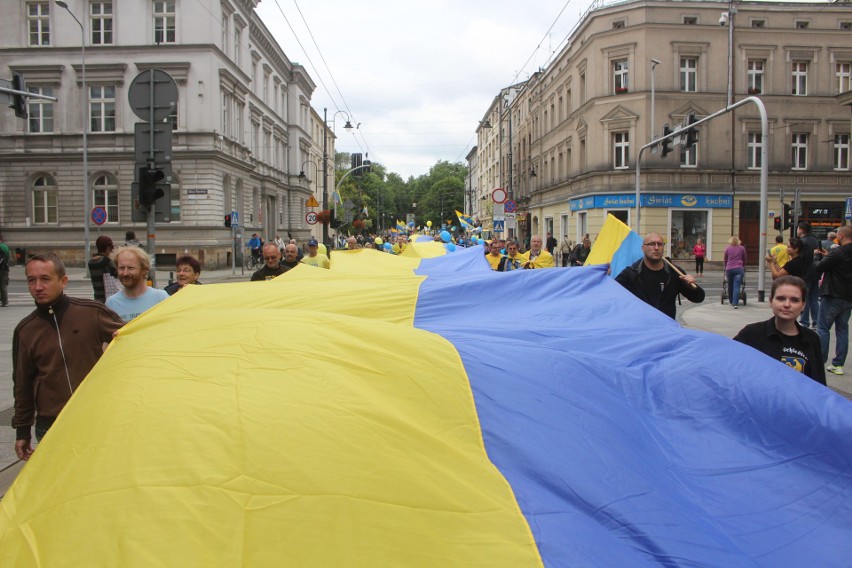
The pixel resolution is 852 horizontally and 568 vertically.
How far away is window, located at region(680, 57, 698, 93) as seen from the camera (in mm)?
37812

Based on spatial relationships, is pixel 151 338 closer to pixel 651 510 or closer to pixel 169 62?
pixel 651 510

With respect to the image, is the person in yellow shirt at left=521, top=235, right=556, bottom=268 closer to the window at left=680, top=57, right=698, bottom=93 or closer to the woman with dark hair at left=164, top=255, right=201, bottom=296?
→ the woman with dark hair at left=164, top=255, right=201, bottom=296

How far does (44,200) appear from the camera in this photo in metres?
39.8

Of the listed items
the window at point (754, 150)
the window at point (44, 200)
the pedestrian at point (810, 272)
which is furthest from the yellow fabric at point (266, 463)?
the window at point (44, 200)

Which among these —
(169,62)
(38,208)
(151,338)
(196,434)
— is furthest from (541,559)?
(38,208)

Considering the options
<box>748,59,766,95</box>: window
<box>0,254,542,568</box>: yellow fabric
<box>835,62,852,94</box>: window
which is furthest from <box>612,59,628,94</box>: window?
<box>0,254,542,568</box>: yellow fabric

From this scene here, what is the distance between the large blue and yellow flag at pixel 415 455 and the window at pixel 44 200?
42083mm

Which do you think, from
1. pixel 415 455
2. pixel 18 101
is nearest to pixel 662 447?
pixel 415 455

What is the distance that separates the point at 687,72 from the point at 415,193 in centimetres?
12727

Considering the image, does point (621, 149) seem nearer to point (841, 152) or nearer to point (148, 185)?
point (841, 152)

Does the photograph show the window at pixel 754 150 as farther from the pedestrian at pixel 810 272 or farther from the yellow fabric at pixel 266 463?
the yellow fabric at pixel 266 463

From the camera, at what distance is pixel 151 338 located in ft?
8.96

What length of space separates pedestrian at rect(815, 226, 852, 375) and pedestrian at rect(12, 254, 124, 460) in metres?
8.58

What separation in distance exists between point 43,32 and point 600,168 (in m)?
33.8
